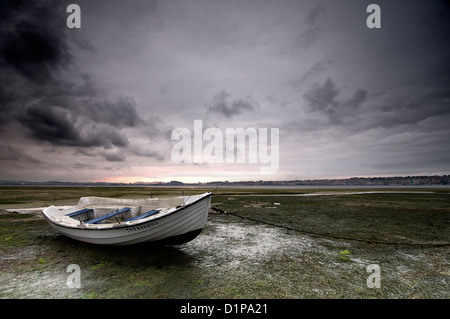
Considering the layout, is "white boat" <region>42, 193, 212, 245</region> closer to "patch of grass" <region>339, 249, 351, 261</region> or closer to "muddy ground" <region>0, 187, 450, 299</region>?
"muddy ground" <region>0, 187, 450, 299</region>

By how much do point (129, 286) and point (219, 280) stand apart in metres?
2.39

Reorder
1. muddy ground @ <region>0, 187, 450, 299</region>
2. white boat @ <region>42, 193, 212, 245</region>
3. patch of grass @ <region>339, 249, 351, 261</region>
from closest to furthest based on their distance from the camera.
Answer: muddy ground @ <region>0, 187, 450, 299</region> < white boat @ <region>42, 193, 212, 245</region> < patch of grass @ <region>339, 249, 351, 261</region>

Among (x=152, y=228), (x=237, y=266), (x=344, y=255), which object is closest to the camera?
(x=237, y=266)

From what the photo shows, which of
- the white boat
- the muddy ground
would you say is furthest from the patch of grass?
the white boat

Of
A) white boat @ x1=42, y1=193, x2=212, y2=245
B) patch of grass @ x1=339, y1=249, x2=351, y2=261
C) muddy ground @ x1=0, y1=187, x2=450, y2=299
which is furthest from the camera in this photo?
patch of grass @ x1=339, y1=249, x2=351, y2=261

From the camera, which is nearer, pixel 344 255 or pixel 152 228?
pixel 152 228

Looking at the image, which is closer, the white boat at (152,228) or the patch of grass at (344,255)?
the white boat at (152,228)

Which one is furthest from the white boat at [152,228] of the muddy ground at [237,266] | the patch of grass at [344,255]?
the patch of grass at [344,255]

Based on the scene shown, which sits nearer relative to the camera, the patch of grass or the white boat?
the white boat

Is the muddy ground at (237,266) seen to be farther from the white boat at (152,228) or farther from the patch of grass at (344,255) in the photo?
the white boat at (152,228)

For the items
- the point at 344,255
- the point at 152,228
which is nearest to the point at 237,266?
the point at 152,228

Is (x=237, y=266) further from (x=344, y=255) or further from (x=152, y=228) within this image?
(x=344, y=255)
